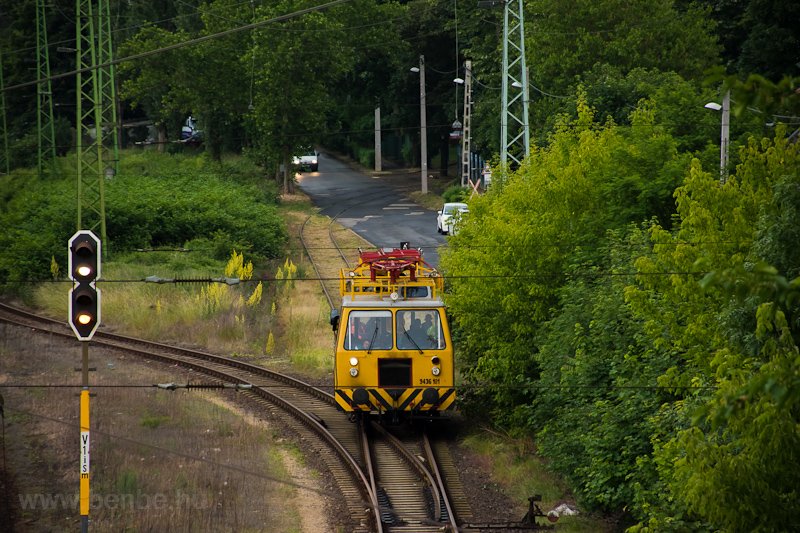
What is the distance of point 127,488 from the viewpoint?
687 inches

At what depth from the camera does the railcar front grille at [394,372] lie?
64.7 feet

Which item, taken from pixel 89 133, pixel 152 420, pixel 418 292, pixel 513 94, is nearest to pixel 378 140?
pixel 513 94

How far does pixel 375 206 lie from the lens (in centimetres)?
5934

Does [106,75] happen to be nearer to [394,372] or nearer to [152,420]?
[152,420]

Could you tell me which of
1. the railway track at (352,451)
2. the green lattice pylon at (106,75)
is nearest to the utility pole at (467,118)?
the green lattice pylon at (106,75)

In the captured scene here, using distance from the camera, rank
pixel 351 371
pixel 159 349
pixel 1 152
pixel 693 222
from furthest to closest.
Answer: pixel 1 152 < pixel 159 349 < pixel 351 371 < pixel 693 222

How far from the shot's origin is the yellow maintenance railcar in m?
19.7

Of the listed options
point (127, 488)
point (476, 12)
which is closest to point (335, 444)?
point (127, 488)

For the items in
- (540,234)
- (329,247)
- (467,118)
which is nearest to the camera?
(540,234)

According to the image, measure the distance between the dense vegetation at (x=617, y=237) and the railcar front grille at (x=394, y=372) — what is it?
195 centimetres

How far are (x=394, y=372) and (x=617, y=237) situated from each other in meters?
4.77

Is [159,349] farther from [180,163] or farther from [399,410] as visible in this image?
[180,163]

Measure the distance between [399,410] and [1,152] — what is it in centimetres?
5534

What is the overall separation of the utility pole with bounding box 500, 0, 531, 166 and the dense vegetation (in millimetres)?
1438
